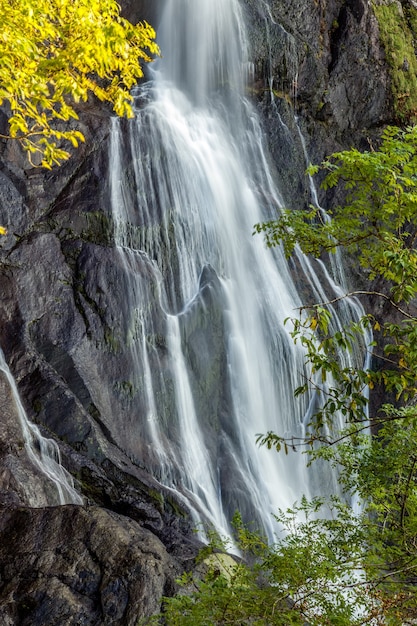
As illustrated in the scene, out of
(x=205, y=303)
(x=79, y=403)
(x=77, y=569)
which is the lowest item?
(x=77, y=569)

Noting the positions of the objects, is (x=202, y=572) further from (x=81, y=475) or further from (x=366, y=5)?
(x=366, y=5)

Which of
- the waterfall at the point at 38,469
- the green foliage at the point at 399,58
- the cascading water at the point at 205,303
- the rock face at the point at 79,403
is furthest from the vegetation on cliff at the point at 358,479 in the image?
the green foliage at the point at 399,58

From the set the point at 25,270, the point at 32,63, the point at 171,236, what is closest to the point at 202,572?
the point at 32,63

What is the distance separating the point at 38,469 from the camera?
305 inches

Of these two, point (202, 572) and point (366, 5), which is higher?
point (366, 5)

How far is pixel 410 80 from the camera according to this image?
21.2 metres

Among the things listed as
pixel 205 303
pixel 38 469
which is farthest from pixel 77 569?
pixel 205 303

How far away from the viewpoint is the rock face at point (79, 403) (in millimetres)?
5738

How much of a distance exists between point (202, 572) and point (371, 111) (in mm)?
17891

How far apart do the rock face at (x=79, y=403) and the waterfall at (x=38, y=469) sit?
9 centimetres

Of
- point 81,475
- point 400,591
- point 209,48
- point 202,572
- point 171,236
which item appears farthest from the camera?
point 209,48

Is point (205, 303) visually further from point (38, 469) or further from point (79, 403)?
point (38, 469)

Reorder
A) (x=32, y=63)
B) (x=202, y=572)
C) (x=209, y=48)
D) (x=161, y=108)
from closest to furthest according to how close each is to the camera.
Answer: (x=32, y=63)
(x=202, y=572)
(x=161, y=108)
(x=209, y=48)

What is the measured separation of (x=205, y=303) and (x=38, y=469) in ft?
18.5
